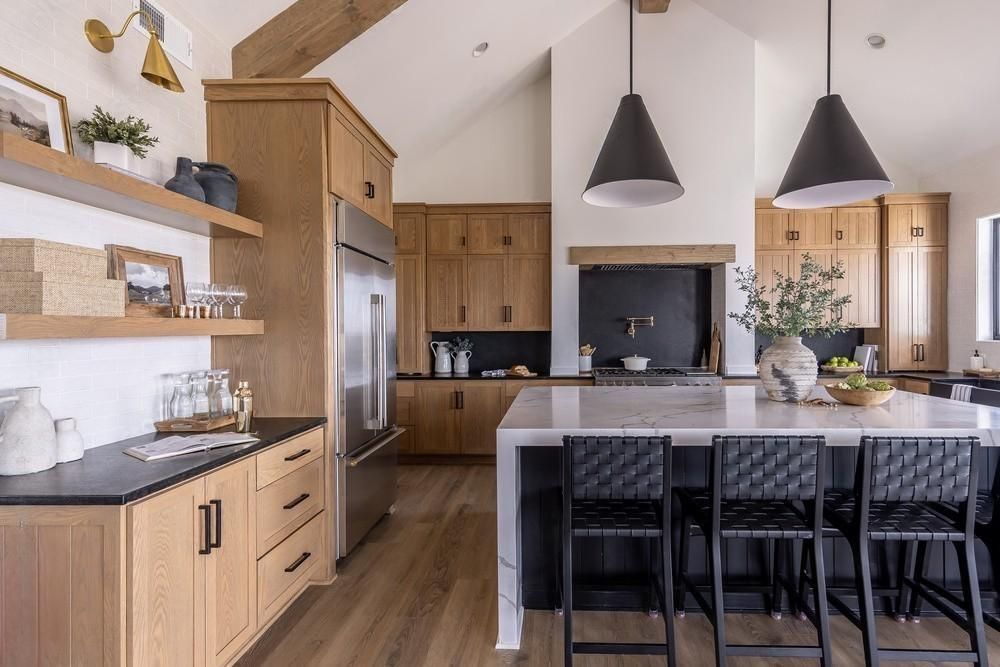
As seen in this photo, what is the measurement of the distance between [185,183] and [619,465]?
7.13 ft

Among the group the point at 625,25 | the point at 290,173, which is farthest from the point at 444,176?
the point at 290,173

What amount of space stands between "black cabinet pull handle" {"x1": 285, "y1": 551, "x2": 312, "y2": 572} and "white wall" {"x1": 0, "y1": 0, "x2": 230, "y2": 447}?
91cm

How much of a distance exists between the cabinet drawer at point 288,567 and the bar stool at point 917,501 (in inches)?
93.1

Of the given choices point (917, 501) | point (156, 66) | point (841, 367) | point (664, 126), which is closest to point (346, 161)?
point (156, 66)

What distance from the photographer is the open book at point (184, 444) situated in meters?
2.00

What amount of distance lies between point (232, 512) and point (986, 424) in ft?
9.88

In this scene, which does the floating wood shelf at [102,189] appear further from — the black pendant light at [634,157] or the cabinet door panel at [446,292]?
the cabinet door panel at [446,292]

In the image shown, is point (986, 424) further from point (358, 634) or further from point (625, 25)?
point (625, 25)

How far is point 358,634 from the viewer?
94.9 inches

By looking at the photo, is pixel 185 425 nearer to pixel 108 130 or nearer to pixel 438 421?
pixel 108 130

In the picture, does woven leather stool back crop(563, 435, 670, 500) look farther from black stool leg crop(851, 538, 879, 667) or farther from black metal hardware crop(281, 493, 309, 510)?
black metal hardware crop(281, 493, 309, 510)

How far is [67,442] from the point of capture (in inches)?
75.7

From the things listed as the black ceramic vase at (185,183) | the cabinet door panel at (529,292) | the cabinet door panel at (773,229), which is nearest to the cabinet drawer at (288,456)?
the black ceramic vase at (185,183)

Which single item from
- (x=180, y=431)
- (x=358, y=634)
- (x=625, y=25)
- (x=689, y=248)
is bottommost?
(x=358, y=634)
